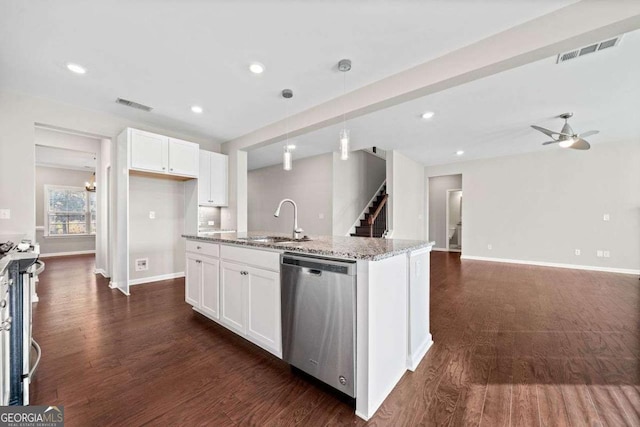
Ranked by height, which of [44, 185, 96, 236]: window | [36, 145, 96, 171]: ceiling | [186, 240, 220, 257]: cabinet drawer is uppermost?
[36, 145, 96, 171]: ceiling

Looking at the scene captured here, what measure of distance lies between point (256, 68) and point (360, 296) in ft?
8.17

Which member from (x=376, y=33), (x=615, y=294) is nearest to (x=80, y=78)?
(x=376, y=33)

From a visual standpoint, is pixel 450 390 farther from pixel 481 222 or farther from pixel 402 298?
pixel 481 222

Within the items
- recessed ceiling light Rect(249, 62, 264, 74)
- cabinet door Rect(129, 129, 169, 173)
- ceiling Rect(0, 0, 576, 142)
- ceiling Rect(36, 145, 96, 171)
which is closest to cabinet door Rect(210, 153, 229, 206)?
cabinet door Rect(129, 129, 169, 173)

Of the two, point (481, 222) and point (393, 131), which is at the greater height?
point (393, 131)

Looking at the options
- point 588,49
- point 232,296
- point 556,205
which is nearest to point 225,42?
point 232,296

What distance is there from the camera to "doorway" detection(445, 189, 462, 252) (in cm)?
Answer: 843

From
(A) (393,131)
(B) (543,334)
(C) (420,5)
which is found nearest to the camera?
(C) (420,5)

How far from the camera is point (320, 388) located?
175cm

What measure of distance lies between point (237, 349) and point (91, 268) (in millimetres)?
5483

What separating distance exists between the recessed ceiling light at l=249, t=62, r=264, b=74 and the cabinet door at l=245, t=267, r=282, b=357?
203cm

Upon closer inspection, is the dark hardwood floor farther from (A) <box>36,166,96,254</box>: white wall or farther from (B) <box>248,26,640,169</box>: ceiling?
(A) <box>36,166,96,254</box>: white wall

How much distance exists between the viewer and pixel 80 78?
2.90m

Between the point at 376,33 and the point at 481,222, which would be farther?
the point at 481,222
